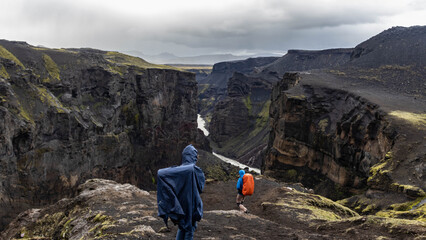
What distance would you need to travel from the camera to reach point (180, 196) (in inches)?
331

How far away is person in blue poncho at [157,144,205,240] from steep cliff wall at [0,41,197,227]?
3384cm

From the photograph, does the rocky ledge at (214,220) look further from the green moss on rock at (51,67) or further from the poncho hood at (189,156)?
the green moss on rock at (51,67)

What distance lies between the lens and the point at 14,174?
36219 mm

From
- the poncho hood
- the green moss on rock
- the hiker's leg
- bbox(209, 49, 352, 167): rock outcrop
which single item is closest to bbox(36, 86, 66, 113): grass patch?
the green moss on rock

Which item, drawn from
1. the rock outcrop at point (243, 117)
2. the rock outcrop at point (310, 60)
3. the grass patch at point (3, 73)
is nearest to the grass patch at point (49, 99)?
→ the grass patch at point (3, 73)

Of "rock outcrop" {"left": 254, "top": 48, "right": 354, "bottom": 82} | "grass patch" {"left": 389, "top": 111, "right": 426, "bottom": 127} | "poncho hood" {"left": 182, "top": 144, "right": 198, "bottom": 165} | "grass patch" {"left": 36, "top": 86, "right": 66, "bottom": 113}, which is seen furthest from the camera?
"rock outcrop" {"left": 254, "top": 48, "right": 354, "bottom": 82}

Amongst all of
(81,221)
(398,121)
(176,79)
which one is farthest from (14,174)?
(176,79)

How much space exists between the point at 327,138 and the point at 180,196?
42.8m

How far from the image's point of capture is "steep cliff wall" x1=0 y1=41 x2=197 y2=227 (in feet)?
121

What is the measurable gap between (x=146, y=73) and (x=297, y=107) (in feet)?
121

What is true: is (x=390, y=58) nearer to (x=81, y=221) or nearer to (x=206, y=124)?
(x=81, y=221)

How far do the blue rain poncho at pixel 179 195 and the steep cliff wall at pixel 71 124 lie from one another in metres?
33.8

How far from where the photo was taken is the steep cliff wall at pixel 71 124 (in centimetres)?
3700

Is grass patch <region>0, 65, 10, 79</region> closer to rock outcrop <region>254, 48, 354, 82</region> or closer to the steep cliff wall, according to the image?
the steep cliff wall
